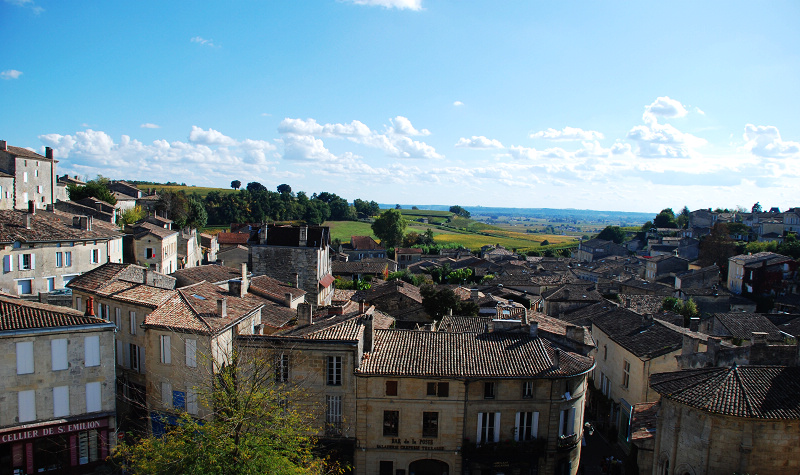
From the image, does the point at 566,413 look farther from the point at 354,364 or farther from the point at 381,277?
the point at 381,277

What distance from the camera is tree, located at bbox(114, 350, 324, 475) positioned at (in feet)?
67.0

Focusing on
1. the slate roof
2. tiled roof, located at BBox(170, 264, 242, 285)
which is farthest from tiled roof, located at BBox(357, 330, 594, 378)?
tiled roof, located at BBox(170, 264, 242, 285)

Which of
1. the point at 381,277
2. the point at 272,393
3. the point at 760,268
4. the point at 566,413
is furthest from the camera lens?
the point at 381,277

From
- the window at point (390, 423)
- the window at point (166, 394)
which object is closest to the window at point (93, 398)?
the window at point (166, 394)

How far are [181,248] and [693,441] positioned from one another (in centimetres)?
5727

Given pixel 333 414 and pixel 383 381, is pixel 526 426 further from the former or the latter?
pixel 333 414

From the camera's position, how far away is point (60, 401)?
24969mm

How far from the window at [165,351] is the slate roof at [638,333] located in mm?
26825

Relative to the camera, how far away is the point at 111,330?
2592 cm

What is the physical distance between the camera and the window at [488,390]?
26.5m

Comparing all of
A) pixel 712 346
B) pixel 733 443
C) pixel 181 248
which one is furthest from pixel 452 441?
pixel 181 248

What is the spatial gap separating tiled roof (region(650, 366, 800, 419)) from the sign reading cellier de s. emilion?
81.9 feet

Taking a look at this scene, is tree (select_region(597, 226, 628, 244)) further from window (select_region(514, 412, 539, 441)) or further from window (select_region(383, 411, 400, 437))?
window (select_region(383, 411, 400, 437))

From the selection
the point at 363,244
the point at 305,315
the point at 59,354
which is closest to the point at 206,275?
the point at 305,315
